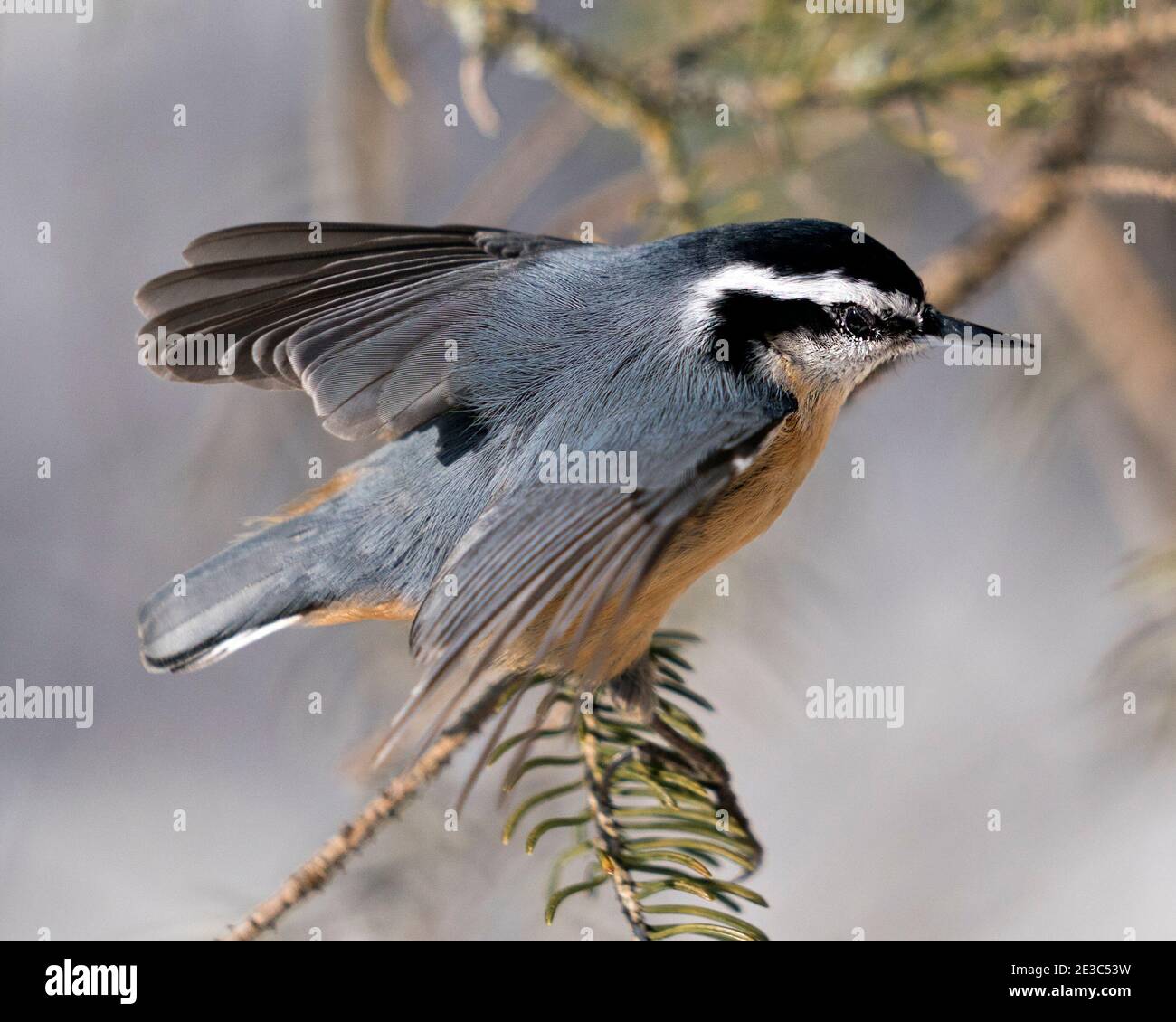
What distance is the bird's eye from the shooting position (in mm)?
1507

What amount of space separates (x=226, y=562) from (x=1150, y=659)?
1.22 meters

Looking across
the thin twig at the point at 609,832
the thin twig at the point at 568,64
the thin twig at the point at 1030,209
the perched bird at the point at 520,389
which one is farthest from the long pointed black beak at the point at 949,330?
the thin twig at the point at 609,832

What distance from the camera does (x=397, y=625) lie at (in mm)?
1969

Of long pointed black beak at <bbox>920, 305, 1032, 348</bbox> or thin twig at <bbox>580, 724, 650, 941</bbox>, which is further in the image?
long pointed black beak at <bbox>920, 305, 1032, 348</bbox>

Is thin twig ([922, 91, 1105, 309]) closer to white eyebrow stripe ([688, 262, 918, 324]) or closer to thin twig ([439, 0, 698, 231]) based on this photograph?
white eyebrow stripe ([688, 262, 918, 324])

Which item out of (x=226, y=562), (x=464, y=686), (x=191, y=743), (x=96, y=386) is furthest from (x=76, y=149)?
(x=464, y=686)

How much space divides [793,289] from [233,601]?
823mm

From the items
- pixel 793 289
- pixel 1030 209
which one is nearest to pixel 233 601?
pixel 793 289

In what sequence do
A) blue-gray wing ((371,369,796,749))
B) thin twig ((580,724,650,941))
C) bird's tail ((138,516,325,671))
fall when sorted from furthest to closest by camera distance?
bird's tail ((138,516,325,671)) < thin twig ((580,724,650,941)) < blue-gray wing ((371,369,796,749))

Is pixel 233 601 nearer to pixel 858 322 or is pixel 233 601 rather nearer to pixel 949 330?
pixel 858 322

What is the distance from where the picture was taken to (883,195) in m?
2.36

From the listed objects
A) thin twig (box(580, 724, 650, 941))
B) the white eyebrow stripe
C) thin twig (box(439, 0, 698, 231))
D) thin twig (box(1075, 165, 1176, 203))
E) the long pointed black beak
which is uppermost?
thin twig (box(439, 0, 698, 231))

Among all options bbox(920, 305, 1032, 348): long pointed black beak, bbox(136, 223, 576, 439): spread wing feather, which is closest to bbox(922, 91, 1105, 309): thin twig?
bbox(920, 305, 1032, 348): long pointed black beak

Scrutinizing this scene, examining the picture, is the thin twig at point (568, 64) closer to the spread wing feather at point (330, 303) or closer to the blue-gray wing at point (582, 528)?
the spread wing feather at point (330, 303)
